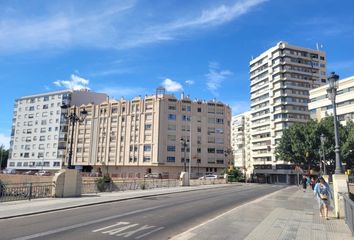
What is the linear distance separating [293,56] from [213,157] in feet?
115

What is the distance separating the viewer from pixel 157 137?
79312 mm

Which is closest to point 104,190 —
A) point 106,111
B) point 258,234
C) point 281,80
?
point 258,234

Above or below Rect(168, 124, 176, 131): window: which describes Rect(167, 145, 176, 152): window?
below

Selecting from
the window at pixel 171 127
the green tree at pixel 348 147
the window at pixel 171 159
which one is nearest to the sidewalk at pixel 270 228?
the green tree at pixel 348 147

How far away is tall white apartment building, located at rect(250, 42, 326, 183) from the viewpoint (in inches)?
3398

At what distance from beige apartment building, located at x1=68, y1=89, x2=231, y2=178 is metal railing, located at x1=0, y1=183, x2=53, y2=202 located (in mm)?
57448

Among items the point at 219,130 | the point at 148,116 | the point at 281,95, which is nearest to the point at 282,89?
the point at 281,95

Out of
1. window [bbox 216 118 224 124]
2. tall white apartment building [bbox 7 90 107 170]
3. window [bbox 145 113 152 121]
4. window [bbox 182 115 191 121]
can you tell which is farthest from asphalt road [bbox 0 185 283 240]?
tall white apartment building [bbox 7 90 107 170]

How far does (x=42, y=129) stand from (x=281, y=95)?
235 feet

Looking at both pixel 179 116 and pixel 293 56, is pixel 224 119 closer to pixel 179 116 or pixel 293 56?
pixel 179 116

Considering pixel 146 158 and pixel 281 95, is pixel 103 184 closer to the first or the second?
pixel 146 158

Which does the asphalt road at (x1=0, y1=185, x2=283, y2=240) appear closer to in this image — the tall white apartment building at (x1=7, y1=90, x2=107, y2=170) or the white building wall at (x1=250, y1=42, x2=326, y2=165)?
the white building wall at (x1=250, y1=42, x2=326, y2=165)

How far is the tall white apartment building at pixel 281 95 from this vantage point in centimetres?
8631

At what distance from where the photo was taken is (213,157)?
8381 cm
